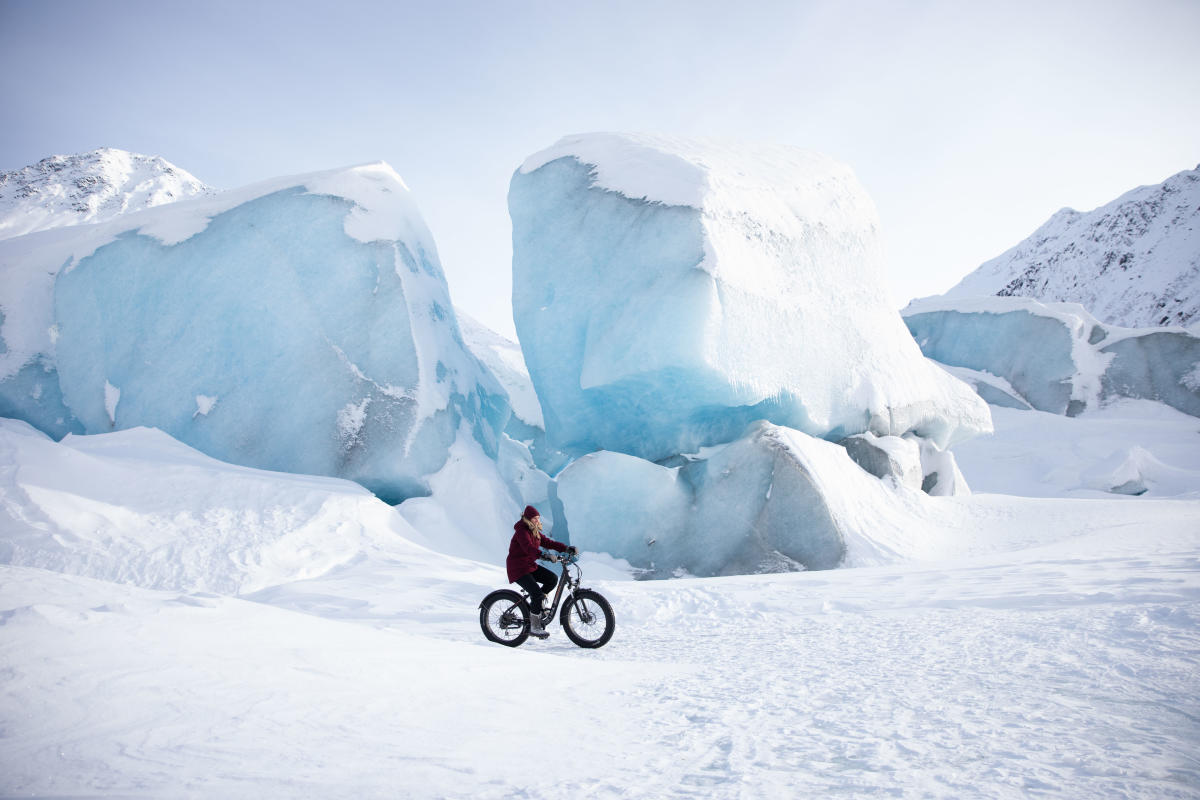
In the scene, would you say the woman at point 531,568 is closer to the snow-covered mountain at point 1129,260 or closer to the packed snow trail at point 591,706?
the packed snow trail at point 591,706

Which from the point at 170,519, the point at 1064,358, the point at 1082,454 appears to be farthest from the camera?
the point at 1064,358

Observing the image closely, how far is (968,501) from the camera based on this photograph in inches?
482

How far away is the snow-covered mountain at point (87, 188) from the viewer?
52594mm

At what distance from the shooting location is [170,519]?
8086mm

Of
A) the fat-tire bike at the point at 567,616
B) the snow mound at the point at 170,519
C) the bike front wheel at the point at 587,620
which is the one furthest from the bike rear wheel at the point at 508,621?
the snow mound at the point at 170,519

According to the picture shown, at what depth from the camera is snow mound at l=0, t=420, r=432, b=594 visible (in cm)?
720

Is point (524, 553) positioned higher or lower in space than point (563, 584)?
higher

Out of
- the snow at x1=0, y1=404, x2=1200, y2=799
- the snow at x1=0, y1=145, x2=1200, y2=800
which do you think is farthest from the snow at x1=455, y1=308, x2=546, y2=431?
the snow at x1=0, y1=404, x2=1200, y2=799

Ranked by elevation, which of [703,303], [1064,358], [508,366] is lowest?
[508,366]

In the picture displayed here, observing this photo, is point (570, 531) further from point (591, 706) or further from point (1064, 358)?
point (1064, 358)

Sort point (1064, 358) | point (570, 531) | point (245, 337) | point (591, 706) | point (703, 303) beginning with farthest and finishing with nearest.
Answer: point (1064, 358) < point (245, 337) < point (570, 531) < point (703, 303) < point (591, 706)

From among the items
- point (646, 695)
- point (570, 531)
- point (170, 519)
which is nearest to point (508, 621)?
point (646, 695)

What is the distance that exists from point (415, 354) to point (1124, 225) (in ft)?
183

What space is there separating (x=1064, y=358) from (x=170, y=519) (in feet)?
104
